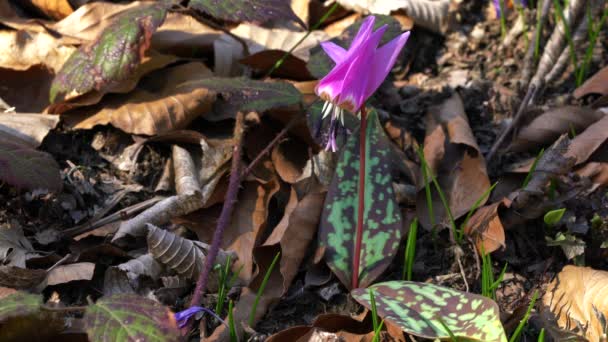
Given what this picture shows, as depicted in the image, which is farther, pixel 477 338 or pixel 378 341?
pixel 378 341

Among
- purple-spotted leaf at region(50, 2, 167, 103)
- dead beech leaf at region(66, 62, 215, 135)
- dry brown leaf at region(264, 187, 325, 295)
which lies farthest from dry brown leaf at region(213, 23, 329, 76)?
dry brown leaf at region(264, 187, 325, 295)

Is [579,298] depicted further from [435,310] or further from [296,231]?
[296,231]

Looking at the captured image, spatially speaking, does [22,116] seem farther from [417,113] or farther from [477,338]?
[477,338]

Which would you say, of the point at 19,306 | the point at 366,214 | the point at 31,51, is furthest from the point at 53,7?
the point at 19,306

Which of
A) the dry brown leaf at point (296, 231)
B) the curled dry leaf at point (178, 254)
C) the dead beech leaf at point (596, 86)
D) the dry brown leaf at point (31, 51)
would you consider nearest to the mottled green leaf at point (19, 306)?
the curled dry leaf at point (178, 254)

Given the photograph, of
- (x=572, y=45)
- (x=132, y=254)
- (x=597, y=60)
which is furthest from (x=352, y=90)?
(x=597, y=60)

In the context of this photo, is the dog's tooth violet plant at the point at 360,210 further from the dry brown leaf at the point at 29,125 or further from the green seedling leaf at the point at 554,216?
the dry brown leaf at the point at 29,125

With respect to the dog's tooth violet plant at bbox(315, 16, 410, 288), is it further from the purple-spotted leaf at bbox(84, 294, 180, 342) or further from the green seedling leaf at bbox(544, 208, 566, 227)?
the purple-spotted leaf at bbox(84, 294, 180, 342)
